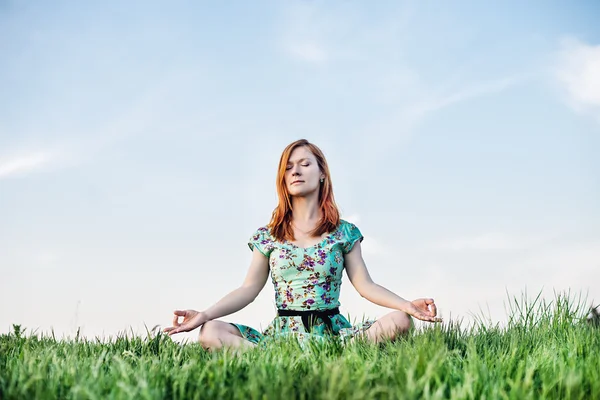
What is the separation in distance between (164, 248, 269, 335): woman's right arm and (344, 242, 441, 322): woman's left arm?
26.1 inches

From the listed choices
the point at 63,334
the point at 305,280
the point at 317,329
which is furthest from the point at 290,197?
the point at 63,334

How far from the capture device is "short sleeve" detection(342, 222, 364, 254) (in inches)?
186

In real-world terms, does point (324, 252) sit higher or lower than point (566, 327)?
higher

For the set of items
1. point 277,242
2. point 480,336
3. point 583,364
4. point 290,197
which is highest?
point 290,197

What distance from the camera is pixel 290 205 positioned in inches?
188

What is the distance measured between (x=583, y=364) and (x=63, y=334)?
3646 mm

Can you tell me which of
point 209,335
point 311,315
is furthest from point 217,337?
point 311,315

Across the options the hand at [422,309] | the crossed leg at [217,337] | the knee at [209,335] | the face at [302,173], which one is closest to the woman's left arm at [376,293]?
the hand at [422,309]

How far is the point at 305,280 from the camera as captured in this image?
4594 millimetres

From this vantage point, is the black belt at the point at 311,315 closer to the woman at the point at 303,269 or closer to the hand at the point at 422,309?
the woman at the point at 303,269

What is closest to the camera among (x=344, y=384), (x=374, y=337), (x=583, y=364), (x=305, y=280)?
(x=344, y=384)

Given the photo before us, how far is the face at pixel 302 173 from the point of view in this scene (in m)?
4.67

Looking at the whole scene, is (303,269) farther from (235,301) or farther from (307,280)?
(235,301)

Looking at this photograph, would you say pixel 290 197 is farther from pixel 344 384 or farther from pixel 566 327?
pixel 344 384
